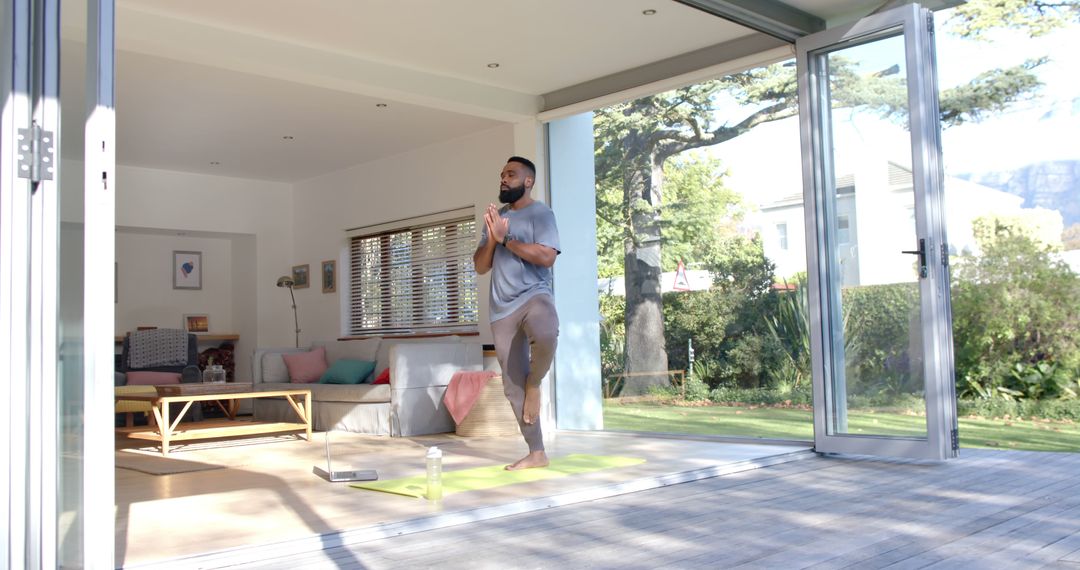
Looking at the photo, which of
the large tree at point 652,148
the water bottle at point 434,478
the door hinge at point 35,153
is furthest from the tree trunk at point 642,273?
the door hinge at point 35,153

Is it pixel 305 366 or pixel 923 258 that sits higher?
pixel 923 258

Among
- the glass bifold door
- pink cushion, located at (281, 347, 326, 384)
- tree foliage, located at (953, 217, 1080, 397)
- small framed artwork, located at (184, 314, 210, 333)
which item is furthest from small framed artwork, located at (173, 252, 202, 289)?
tree foliage, located at (953, 217, 1080, 397)

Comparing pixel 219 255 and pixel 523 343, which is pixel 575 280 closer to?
pixel 523 343

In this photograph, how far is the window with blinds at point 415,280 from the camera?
873 cm

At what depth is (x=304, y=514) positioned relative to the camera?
3.75 m

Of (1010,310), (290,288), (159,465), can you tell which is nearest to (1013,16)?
(1010,310)

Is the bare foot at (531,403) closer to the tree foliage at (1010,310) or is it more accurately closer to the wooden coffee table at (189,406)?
the wooden coffee table at (189,406)

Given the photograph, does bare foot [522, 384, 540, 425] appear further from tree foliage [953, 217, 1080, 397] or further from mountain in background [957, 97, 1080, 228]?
mountain in background [957, 97, 1080, 228]

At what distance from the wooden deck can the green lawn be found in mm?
669

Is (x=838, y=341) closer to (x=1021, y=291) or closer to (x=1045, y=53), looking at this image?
(x=1021, y=291)

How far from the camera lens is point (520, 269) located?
15.5ft

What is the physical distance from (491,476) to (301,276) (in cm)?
637

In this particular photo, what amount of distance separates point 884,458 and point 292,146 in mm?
5985

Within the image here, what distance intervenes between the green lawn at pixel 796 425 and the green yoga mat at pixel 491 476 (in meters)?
1.39
